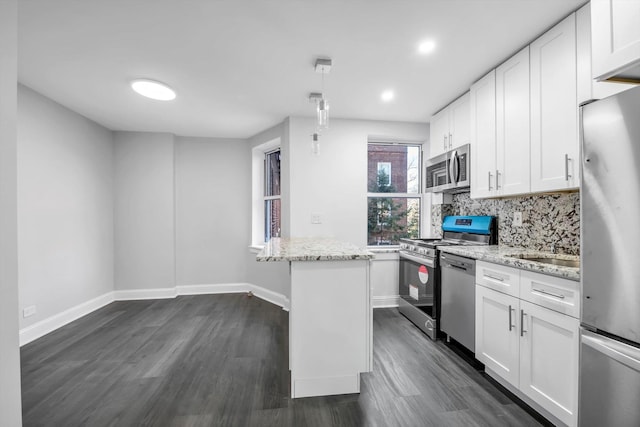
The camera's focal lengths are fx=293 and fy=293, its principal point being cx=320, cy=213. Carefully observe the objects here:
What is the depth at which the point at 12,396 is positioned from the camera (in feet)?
4.43

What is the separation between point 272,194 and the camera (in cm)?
472

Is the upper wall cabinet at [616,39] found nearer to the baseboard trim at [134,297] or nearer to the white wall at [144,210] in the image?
the baseboard trim at [134,297]

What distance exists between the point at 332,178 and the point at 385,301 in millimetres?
1769

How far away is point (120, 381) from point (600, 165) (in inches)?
125

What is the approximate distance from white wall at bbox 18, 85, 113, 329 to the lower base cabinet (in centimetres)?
415

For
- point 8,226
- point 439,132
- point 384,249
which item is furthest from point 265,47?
point 384,249

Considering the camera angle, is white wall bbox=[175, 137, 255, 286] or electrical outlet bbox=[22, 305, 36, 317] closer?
electrical outlet bbox=[22, 305, 36, 317]

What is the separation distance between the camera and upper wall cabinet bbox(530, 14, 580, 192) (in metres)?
1.83

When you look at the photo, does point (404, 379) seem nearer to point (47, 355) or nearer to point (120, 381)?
point (120, 381)

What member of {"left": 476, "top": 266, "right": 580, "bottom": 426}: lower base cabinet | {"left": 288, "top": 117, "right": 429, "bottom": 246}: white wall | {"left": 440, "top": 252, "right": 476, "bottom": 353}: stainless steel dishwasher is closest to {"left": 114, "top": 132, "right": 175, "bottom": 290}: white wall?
{"left": 288, "top": 117, "right": 429, "bottom": 246}: white wall

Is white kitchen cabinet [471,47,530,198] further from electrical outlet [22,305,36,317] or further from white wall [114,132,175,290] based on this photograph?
electrical outlet [22,305,36,317]

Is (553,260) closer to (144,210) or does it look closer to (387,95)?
(387,95)

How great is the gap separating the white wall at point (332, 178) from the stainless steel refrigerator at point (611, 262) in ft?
8.54

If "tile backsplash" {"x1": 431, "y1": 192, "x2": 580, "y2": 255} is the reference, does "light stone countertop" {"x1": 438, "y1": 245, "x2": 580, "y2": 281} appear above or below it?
below
